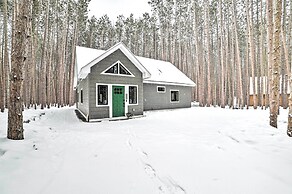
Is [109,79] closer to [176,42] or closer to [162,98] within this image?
[162,98]

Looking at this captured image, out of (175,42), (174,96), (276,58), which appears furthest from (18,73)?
(175,42)

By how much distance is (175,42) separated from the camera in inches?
947

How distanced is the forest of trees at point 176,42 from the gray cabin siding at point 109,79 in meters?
5.86

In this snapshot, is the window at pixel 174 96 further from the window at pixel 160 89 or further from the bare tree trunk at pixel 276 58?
the bare tree trunk at pixel 276 58

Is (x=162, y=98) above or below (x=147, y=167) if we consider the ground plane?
above

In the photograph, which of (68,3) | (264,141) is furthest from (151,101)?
(68,3)

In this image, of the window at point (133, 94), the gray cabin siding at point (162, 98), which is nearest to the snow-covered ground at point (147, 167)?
the window at point (133, 94)

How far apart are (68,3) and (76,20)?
1.72m

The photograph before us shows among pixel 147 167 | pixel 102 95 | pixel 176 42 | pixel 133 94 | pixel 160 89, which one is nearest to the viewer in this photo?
pixel 147 167

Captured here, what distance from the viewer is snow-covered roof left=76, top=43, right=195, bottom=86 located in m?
9.06

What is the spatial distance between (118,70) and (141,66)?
1.55m

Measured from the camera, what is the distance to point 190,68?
24.6 m

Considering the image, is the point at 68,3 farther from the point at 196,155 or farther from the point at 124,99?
the point at 196,155

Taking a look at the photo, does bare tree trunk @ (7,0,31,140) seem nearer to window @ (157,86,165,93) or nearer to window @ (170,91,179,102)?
window @ (157,86,165,93)
